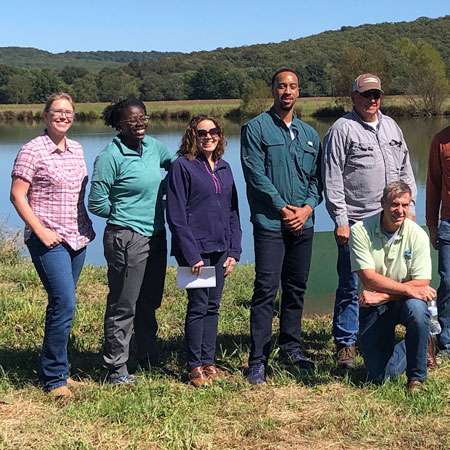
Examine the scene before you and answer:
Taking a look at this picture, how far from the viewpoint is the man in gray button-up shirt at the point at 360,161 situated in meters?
3.93

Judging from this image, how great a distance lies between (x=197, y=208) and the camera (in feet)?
12.1

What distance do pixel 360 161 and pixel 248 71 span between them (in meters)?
60.5

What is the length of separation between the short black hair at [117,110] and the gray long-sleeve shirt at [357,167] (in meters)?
1.14

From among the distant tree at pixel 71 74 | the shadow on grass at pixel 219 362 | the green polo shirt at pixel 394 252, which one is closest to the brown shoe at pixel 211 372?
the shadow on grass at pixel 219 362

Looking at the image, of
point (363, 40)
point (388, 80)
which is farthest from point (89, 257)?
point (363, 40)

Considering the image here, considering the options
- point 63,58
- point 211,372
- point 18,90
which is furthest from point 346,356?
point 63,58

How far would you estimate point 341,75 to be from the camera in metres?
43.0

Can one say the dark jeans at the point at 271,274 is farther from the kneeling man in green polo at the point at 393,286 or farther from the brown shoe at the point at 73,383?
the brown shoe at the point at 73,383

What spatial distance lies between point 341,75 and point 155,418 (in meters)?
41.8

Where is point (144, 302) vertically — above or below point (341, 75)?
below

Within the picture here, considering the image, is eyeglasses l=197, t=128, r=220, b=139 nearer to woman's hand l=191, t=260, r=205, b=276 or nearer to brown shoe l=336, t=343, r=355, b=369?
woman's hand l=191, t=260, r=205, b=276

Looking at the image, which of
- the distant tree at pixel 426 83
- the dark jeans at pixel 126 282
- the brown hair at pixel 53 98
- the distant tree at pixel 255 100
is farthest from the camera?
Result: the distant tree at pixel 255 100

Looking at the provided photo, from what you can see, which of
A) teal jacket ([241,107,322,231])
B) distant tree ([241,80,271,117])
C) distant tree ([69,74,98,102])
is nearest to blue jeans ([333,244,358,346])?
teal jacket ([241,107,322,231])

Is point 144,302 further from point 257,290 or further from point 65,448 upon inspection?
point 65,448
